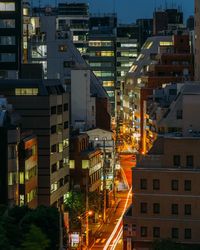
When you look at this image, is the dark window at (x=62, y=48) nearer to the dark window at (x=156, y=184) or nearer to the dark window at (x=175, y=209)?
the dark window at (x=156, y=184)

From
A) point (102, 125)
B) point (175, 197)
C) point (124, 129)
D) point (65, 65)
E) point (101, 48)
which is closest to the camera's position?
point (175, 197)

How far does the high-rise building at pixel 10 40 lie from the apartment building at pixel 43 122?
1265 cm

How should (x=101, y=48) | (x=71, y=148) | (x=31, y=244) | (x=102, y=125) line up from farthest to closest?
(x=101, y=48) < (x=102, y=125) < (x=71, y=148) < (x=31, y=244)

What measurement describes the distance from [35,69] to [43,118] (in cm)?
1349

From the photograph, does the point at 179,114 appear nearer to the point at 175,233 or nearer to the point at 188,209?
the point at 188,209

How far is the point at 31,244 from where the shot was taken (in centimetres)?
2528

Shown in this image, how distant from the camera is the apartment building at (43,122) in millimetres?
53188

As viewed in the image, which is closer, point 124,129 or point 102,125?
point 102,125

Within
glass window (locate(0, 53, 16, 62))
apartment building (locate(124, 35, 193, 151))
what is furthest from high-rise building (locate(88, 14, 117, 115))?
glass window (locate(0, 53, 16, 62))

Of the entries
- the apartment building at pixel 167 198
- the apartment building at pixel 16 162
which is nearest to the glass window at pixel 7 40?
the apartment building at pixel 16 162

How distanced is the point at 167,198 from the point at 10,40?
27.4 m

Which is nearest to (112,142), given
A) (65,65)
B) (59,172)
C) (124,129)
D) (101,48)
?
(59,172)

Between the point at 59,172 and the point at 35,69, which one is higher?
the point at 35,69

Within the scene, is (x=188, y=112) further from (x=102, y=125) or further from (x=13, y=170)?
(x=102, y=125)
